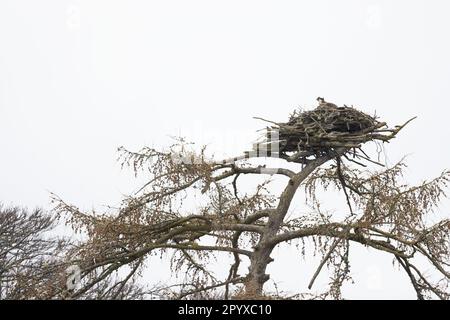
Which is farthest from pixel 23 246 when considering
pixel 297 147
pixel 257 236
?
pixel 297 147

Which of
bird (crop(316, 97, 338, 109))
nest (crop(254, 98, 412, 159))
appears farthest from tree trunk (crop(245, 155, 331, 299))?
bird (crop(316, 97, 338, 109))

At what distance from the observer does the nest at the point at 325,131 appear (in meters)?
8.48

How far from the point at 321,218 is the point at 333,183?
2172 mm

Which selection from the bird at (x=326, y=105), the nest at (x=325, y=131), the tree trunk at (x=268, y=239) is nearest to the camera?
the tree trunk at (x=268, y=239)

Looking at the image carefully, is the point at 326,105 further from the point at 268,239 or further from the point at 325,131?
the point at 268,239

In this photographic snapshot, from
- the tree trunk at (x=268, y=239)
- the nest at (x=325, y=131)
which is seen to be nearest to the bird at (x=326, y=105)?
the nest at (x=325, y=131)

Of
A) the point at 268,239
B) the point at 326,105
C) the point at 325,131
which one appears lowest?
the point at 268,239

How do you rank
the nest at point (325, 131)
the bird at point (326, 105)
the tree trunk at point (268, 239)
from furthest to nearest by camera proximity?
the bird at point (326, 105) < the nest at point (325, 131) < the tree trunk at point (268, 239)

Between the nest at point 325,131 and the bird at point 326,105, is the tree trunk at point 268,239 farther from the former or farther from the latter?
the bird at point 326,105

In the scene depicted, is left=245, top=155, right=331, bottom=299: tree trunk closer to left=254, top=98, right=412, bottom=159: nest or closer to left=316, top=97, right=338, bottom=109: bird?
left=254, top=98, right=412, bottom=159: nest

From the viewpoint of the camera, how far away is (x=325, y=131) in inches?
337

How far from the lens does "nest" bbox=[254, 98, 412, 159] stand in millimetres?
8484

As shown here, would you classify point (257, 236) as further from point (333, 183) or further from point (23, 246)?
point (23, 246)

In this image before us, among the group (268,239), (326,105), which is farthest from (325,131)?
(268,239)
